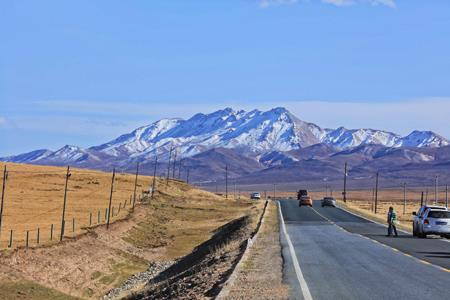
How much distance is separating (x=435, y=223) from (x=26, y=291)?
20.6 metres

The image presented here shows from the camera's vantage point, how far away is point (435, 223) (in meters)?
42.1

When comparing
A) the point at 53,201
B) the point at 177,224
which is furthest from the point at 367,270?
the point at 53,201

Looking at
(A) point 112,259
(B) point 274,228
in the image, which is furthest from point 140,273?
(B) point 274,228

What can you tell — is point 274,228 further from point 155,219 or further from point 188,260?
point 155,219

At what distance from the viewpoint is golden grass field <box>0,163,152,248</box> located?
51.1 meters

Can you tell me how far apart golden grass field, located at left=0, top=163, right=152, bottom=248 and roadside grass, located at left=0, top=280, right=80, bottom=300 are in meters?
5.74

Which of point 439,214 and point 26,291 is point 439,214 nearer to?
point 439,214

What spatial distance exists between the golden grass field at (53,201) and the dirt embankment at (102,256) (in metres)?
1.73

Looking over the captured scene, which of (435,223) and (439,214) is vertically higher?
(439,214)

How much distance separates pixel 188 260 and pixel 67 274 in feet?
20.1

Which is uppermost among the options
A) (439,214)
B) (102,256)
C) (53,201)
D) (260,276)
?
(439,214)

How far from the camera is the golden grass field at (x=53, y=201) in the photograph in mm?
51094

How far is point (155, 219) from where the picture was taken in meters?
70.4

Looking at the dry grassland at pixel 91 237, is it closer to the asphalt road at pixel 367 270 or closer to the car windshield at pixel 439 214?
the asphalt road at pixel 367 270
